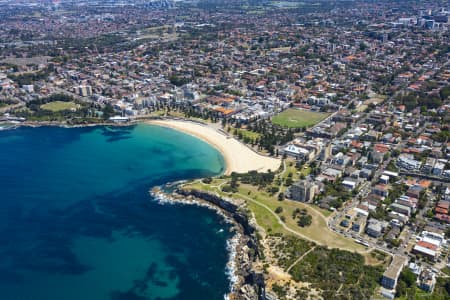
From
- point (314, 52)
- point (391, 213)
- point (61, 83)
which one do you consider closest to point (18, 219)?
point (391, 213)

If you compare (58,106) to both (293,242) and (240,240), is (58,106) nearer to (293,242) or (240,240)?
(240,240)

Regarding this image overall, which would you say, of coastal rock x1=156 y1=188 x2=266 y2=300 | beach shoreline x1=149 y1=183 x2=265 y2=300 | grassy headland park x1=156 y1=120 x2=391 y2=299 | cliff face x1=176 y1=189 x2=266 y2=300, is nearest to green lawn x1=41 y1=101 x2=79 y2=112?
beach shoreline x1=149 y1=183 x2=265 y2=300

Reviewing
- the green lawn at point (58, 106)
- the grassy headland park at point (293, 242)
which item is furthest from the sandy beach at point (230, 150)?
the green lawn at point (58, 106)

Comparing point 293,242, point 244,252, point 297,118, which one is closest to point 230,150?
point 297,118

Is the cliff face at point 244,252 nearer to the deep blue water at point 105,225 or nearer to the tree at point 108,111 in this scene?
the deep blue water at point 105,225

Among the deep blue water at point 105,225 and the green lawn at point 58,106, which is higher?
the green lawn at point 58,106
